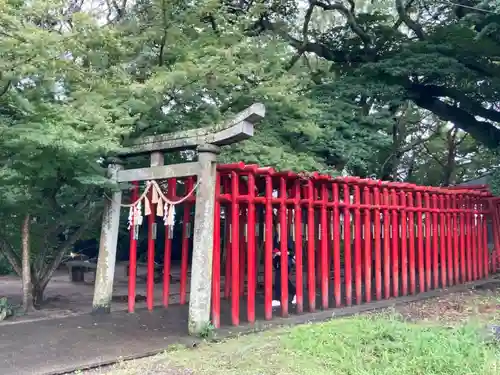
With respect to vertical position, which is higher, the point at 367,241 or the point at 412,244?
the point at 367,241

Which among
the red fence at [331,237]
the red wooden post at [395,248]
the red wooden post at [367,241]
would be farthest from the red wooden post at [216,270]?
the red wooden post at [395,248]

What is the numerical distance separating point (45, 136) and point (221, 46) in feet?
11.9

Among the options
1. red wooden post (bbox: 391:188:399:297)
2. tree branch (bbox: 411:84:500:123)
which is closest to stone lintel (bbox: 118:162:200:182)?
red wooden post (bbox: 391:188:399:297)

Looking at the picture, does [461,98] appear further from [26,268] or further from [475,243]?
[26,268]

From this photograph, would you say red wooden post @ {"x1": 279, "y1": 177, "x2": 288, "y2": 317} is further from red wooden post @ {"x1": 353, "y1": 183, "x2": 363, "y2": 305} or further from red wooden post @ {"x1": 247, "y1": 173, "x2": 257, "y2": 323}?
red wooden post @ {"x1": 353, "y1": 183, "x2": 363, "y2": 305}

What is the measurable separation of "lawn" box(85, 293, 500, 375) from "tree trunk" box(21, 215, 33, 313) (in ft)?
13.3

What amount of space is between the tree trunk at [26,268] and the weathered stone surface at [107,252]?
1.20m

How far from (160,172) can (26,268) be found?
318cm

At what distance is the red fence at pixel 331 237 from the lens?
327 inches

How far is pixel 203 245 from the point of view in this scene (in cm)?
747

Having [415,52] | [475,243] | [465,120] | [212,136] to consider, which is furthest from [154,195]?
[465,120]

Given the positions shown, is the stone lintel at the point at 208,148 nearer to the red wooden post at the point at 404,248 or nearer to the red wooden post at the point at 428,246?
the red wooden post at the point at 404,248

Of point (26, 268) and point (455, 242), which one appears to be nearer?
point (26, 268)

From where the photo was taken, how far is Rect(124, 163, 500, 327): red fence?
27.2 ft
